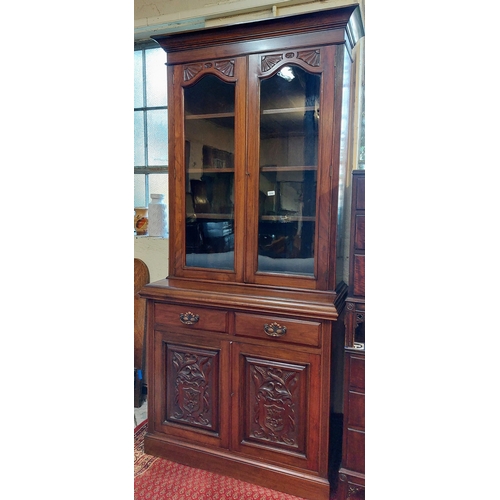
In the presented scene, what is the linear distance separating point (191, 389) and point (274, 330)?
0.44m

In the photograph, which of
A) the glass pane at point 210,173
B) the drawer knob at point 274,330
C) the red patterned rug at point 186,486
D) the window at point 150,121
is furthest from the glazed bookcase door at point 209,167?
the red patterned rug at point 186,486

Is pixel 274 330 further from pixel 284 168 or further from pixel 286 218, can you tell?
pixel 284 168

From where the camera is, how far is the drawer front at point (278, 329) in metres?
1.23

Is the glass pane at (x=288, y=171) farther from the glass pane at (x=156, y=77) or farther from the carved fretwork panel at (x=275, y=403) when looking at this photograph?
the glass pane at (x=156, y=77)

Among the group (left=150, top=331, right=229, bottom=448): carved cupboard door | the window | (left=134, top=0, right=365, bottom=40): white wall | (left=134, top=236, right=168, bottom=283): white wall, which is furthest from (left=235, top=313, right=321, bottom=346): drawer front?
(left=134, top=0, right=365, bottom=40): white wall

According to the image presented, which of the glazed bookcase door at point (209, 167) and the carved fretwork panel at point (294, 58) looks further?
the glazed bookcase door at point (209, 167)

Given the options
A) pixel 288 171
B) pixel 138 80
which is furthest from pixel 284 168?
pixel 138 80

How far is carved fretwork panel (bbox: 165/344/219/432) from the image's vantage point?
1392mm

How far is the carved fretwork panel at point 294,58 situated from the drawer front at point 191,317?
2.98 feet

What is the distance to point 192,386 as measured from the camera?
4.67ft
